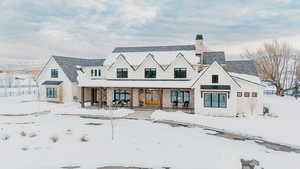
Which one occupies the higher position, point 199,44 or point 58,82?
point 199,44

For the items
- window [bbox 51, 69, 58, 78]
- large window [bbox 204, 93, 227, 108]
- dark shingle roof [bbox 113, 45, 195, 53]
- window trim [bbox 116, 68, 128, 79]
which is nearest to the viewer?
large window [bbox 204, 93, 227, 108]

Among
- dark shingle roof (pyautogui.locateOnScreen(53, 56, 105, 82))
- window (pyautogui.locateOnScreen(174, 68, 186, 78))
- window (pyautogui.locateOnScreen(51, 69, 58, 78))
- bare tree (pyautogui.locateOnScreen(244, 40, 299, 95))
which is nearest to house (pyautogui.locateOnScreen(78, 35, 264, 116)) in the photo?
window (pyautogui.locateOnScreen(174, 68, 186, 78))

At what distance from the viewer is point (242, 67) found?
30.0 metres

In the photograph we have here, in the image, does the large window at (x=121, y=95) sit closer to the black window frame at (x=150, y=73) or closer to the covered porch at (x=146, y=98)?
the covered porch at (x=146, y=98)

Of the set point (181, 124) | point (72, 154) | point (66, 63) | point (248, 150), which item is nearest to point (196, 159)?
point (248, 150)

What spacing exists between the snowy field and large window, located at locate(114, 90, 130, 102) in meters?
11.9

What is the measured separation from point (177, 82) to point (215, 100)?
582 centimetres

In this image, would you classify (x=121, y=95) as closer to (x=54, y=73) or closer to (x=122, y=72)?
(x=122, y=72)

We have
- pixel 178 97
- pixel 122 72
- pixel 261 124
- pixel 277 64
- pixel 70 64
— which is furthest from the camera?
pixel 277 64

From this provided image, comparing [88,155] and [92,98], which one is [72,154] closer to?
[88,155]

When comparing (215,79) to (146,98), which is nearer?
(215,79)

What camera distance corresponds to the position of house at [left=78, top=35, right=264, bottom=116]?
81.6 feet

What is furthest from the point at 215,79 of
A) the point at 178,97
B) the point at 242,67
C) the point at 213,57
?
the point at 213,57

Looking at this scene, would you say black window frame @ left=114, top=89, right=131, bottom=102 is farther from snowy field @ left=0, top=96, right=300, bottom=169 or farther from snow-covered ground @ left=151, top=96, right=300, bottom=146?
snowy field @ left=0, top=96, right=300, bottom=169
